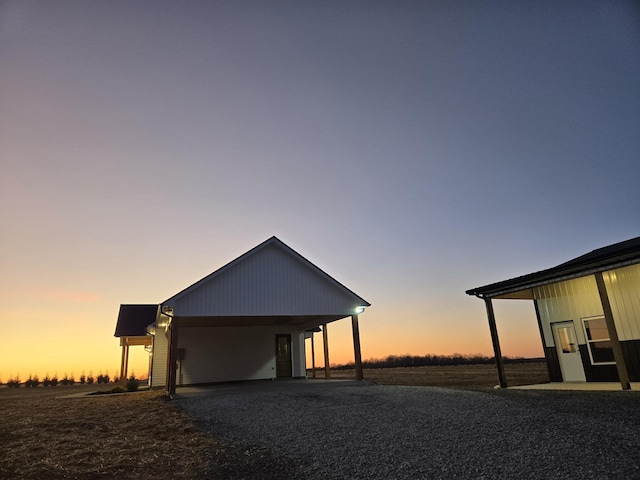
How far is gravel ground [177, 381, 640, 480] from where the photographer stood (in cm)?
431

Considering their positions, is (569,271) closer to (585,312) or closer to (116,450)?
(585,312)

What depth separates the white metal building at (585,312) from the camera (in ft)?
34.9

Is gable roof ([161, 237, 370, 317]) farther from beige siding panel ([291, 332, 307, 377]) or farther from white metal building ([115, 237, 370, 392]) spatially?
beige siding panel ([291, 332, 307, 377])

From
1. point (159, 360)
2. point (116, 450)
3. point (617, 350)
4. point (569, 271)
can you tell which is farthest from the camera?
point (159, 360)

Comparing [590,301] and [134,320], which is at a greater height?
[134,320]

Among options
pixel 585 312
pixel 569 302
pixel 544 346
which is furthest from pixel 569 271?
pixel 544 346

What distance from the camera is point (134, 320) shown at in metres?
25.8

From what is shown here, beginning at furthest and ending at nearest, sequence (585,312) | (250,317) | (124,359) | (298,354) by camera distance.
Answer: (124,359)
(298,354)
(250,317)
(585,312)

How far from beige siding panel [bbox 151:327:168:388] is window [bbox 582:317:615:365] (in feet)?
65.1

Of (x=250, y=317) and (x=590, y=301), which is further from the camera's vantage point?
(x=250, y=317)

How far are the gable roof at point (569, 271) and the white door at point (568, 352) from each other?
2835 millimetres

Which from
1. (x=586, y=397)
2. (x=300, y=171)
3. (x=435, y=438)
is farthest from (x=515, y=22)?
(x=300, y=171)

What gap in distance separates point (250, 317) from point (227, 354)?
168 inches

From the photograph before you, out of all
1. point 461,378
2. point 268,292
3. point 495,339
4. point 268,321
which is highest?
point 268,292
